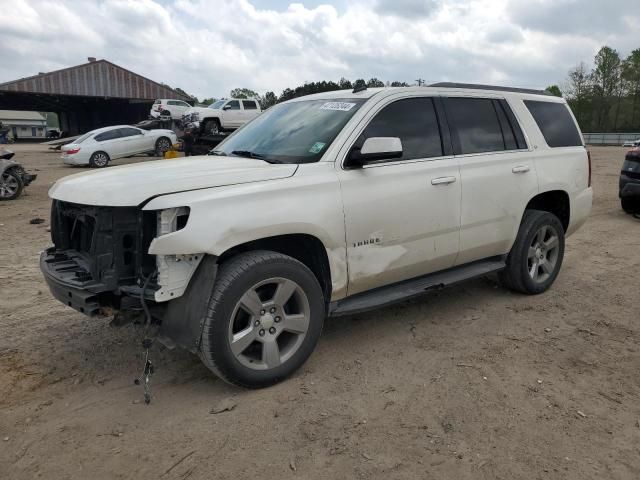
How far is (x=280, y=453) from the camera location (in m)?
2.77

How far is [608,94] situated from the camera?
234ft

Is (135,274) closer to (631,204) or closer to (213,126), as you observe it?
(631,204)

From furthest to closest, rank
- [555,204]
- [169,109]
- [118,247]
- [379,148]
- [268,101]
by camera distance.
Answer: [268,101] < [169,109] < [555,204] < [379,148] < [118,247]

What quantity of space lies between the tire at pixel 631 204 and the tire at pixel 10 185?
13.0m

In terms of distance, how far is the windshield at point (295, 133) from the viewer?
376 centimetres

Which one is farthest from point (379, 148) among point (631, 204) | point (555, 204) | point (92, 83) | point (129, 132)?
point (92, 83)

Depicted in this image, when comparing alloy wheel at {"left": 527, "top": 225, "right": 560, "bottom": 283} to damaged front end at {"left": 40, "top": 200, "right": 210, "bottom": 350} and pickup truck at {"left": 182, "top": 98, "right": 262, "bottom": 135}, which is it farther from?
pickup truck at {"left": 182, "top": 98, "right": 262, "bottom": 135}

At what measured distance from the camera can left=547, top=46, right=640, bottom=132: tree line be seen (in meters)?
70.3

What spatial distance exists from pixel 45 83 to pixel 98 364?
46.4m

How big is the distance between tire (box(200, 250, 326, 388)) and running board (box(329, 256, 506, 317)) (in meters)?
0.24

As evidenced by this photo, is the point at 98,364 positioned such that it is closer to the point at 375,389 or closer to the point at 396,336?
the point at 375,389

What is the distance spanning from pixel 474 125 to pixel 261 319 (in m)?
2.62

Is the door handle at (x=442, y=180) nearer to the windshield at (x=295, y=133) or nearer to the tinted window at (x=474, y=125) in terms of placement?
the tinted window at (x=474, y=125)

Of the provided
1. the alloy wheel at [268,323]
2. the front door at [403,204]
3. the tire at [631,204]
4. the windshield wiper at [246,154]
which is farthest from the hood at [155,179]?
the tire at [631,204]
